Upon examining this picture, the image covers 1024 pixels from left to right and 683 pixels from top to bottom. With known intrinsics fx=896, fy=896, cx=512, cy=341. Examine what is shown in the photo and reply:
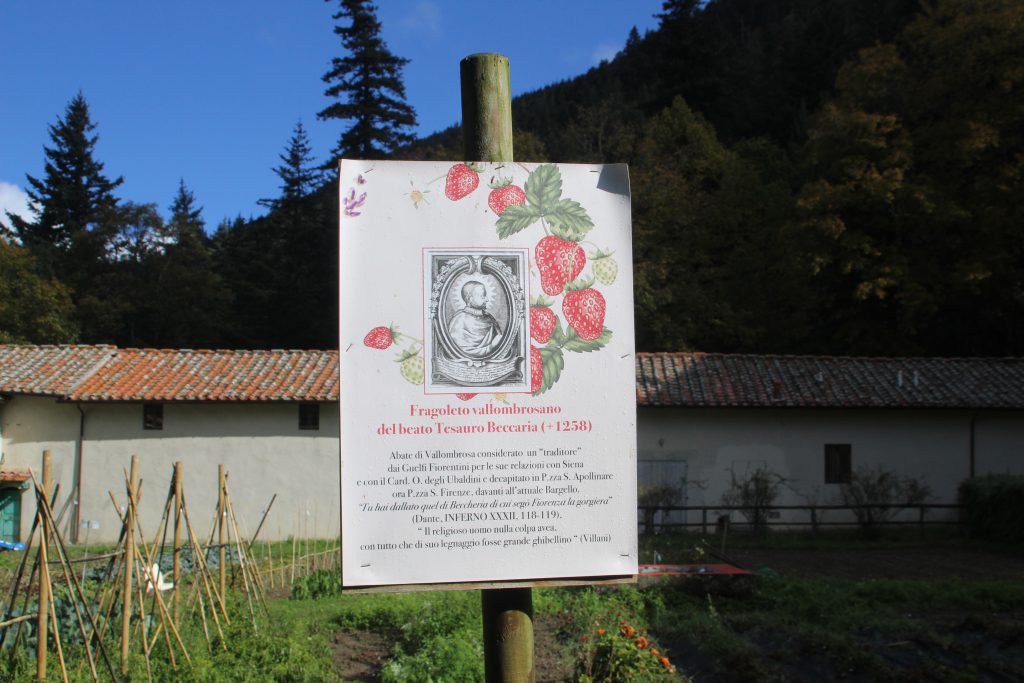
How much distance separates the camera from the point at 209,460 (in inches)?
849

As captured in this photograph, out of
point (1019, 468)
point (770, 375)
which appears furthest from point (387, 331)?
point (1019, 468)

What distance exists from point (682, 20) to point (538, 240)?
4810 centimetres

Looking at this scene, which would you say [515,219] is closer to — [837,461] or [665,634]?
[665,634]

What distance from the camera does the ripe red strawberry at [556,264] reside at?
3412 millimetres

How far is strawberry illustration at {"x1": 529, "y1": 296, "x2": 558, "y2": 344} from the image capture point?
11.1ft

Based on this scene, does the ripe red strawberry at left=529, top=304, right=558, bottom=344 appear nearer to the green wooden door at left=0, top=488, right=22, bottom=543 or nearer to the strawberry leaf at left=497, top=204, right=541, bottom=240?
the strawberry leaf at left=497, top=204, right=541, bottom=240

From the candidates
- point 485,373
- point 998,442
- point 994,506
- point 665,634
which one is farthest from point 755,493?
point 485,373

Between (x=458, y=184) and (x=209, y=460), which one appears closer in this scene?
(x=458, y=184)

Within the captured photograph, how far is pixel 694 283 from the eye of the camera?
1216 inches

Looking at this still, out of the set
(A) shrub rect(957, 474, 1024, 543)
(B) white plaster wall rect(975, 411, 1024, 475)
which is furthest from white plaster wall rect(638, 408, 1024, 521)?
(A) shrub rect(957, 474, 1024, 543)

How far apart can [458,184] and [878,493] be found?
20.2 metres

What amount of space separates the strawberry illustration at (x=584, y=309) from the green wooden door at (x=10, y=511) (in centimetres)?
2251

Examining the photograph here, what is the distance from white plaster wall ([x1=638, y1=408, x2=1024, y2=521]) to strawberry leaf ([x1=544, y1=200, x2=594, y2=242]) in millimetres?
18526

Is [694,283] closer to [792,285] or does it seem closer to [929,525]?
[792,285]
